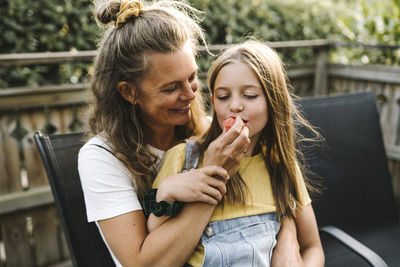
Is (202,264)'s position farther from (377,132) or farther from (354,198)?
(377,132)

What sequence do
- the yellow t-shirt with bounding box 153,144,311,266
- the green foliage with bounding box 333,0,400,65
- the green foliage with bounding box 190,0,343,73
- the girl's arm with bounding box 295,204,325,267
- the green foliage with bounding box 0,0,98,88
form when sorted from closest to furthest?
1. the yellow t-shirt with bounding box 153,144,311,266
2. the girl's arm with bounding box 295,204,325,267
3. the green foliage with bounding box 0,0,98,88
4. the green foliage with bounding box 333,0,400,65
5. the green foliage with bounding box 190,0,343,73

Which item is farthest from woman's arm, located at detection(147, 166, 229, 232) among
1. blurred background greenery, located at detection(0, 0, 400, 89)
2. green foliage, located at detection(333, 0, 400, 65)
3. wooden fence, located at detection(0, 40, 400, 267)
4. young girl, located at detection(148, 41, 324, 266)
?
green foliage, located at detection(333, 0, 400, 65)

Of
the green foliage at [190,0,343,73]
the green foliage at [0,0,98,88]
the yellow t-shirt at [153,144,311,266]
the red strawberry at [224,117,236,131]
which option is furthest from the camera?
the green foliage at [190,0,343,73]

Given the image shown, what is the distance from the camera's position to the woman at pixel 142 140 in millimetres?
1300

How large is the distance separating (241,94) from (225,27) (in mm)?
3298

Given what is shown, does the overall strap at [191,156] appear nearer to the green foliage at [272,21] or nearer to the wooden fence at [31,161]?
the wooden fence at [31,161]

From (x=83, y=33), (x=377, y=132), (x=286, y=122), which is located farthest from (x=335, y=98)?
(x=83, y=33)

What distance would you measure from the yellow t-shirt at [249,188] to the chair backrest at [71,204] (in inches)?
20.6

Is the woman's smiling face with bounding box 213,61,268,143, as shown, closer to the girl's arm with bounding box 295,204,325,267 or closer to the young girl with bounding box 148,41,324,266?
the young girl with bounding box 148,41,324,266

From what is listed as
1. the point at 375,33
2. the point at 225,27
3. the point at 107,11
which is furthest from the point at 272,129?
the point at 375,33

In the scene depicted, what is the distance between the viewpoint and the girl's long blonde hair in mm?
1493

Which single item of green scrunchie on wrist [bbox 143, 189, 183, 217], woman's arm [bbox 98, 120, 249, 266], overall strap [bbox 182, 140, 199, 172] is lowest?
woman's arm [bbox 98, 120, 249, 266]

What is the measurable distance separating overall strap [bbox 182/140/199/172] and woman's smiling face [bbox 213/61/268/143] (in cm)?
19

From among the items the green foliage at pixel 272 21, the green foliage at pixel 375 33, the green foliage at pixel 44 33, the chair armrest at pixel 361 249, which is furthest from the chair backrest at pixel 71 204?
the green foliage at pixel 375 33
